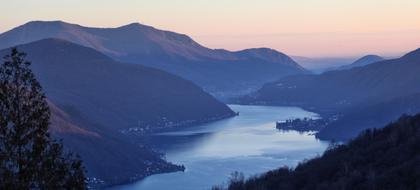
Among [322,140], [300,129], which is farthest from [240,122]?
[322,140]

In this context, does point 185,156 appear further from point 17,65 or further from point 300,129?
point 17,65

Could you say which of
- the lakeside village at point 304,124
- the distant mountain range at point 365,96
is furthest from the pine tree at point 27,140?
the lakeside village at point 304,124

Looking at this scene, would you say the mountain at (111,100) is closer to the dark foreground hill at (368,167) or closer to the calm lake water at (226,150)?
the calm lake water at (226,150)

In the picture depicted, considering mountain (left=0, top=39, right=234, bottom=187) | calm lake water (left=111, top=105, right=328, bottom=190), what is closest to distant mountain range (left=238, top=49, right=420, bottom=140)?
calm lake water (left=111, top=105, right=328, bottom=190)

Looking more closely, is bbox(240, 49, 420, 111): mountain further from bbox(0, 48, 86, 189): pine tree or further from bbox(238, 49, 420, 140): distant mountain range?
bbox(0, 48, 86, 189): pine tree

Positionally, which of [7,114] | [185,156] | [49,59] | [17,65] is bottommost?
[185,156]
